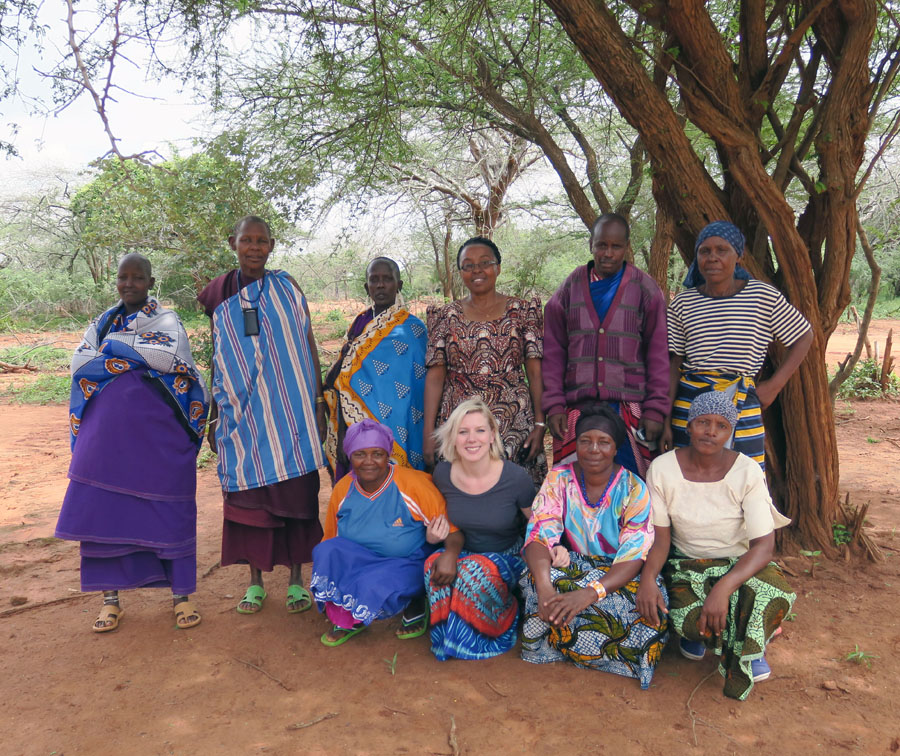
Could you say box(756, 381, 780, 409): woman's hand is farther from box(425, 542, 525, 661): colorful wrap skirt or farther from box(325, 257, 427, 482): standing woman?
box(325, 257, 427, 482): standing woman

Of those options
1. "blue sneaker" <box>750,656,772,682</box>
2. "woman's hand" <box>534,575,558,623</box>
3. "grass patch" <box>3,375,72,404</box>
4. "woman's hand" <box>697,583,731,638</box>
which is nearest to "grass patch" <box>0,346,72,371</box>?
"grass patch" <box>3,375,72,404</box>

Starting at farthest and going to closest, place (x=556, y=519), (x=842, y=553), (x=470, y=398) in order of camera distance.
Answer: (x=842, y=553)
(x=470, y=398)
(x=556, y=519)

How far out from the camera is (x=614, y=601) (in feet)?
9.14

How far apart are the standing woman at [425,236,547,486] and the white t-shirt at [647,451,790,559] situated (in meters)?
0.66

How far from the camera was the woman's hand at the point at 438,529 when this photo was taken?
125 inches

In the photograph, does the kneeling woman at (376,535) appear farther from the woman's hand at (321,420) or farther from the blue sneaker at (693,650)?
the blue sneaker at (693,650)

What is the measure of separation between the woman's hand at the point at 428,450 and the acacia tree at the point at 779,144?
1.74 m

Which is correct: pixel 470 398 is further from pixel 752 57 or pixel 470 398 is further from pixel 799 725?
pixel 752 57

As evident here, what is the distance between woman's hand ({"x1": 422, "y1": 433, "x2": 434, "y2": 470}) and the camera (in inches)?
134

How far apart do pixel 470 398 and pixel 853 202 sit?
2.33m

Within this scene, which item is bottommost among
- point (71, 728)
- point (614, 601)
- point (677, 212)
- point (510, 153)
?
point (71, 728)

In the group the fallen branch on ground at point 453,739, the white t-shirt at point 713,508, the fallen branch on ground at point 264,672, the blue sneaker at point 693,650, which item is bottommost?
the fallen branch on ground at point 264,672

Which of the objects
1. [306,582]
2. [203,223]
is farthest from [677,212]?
[203,223]

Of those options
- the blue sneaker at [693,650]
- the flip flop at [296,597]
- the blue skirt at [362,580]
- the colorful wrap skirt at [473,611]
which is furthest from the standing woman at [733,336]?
the flip flop at [296,597]
